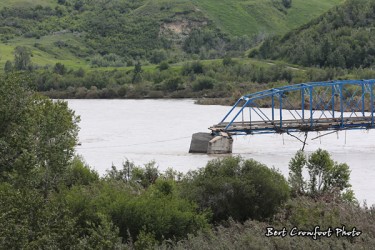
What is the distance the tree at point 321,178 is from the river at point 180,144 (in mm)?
1362

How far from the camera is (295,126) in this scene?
44.5 metres

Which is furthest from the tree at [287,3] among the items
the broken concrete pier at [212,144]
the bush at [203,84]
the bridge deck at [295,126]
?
the broken concrete pier at [212,144]

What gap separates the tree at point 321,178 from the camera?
26369 millimetres

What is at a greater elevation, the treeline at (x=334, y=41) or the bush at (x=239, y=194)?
the treeline at (x=334, y=41)

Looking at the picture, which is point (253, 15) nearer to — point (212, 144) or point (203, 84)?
point (203, 84)

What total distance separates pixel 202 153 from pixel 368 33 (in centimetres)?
6208

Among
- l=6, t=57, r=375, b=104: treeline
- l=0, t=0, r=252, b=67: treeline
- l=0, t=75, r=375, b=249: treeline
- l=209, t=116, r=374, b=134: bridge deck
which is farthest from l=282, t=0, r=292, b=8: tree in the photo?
l=0, t=75, r=375, b=249: treeline

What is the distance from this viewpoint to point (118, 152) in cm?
4394

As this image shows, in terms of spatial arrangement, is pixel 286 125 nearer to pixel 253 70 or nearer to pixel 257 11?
pixel 253 70

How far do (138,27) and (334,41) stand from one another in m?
70.3

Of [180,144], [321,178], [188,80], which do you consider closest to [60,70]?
[188,80]

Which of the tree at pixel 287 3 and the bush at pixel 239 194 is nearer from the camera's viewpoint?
the bush at pixel 239 194

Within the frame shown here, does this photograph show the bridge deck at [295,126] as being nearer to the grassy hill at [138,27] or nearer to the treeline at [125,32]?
the grassy hill at [138,27]

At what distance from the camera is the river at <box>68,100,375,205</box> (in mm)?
38250
